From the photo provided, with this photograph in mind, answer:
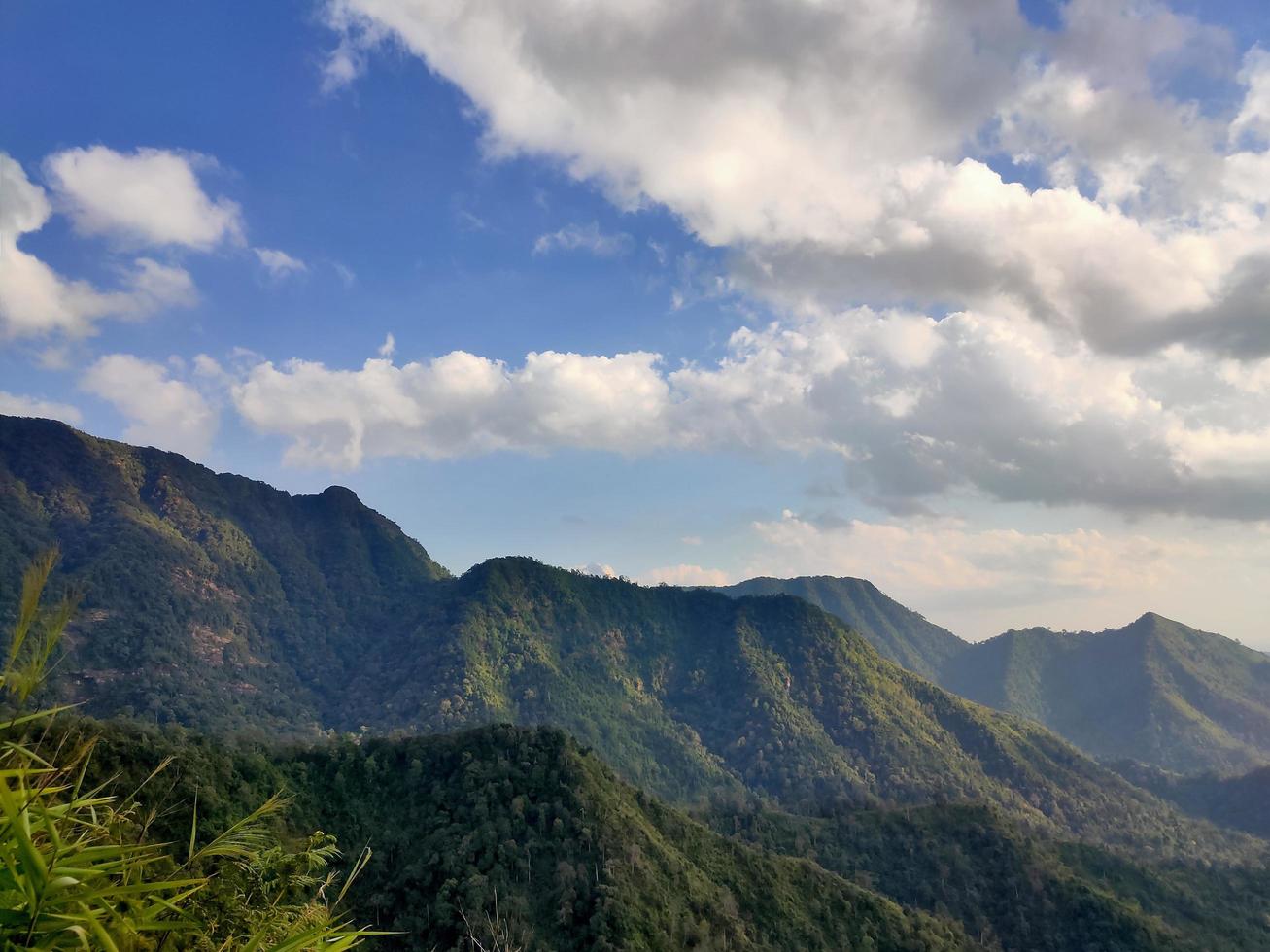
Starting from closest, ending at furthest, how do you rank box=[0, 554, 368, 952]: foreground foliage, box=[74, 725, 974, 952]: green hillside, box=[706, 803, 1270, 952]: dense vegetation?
box=[0, 554, 368, 952]: foreground foliage → box=[74, 725, 974, 952]: green hillside → box=[706, 803, 1270, 952]: dense vegetation

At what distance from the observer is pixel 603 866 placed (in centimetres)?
7400

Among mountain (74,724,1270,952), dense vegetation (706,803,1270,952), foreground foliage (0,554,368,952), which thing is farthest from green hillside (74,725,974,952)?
foreground foliage (0,554,368,952)

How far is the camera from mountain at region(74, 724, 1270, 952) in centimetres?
6819

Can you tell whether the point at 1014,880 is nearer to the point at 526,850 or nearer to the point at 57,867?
the point at 526,850

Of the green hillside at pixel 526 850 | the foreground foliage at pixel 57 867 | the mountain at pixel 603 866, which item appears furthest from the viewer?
the mountain at pixel 603 866

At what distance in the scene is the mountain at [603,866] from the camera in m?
68.2

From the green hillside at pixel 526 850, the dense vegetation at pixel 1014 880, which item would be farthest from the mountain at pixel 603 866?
the dense vegetation at pixel 1014 880

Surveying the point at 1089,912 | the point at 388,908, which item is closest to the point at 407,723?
the point at 388,908

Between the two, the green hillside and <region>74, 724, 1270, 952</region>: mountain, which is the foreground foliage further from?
the green hillside

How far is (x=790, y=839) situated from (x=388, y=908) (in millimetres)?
78341

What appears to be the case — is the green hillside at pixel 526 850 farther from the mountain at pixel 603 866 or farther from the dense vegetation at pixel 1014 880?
the dense vegetation at pixel 1014 880

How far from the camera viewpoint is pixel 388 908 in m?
70.1

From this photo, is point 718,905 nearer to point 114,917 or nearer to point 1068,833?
point 114,917

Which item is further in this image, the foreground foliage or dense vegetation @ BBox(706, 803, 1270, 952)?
dense vegetation @ BBox(706, 803, 1270, 952)
